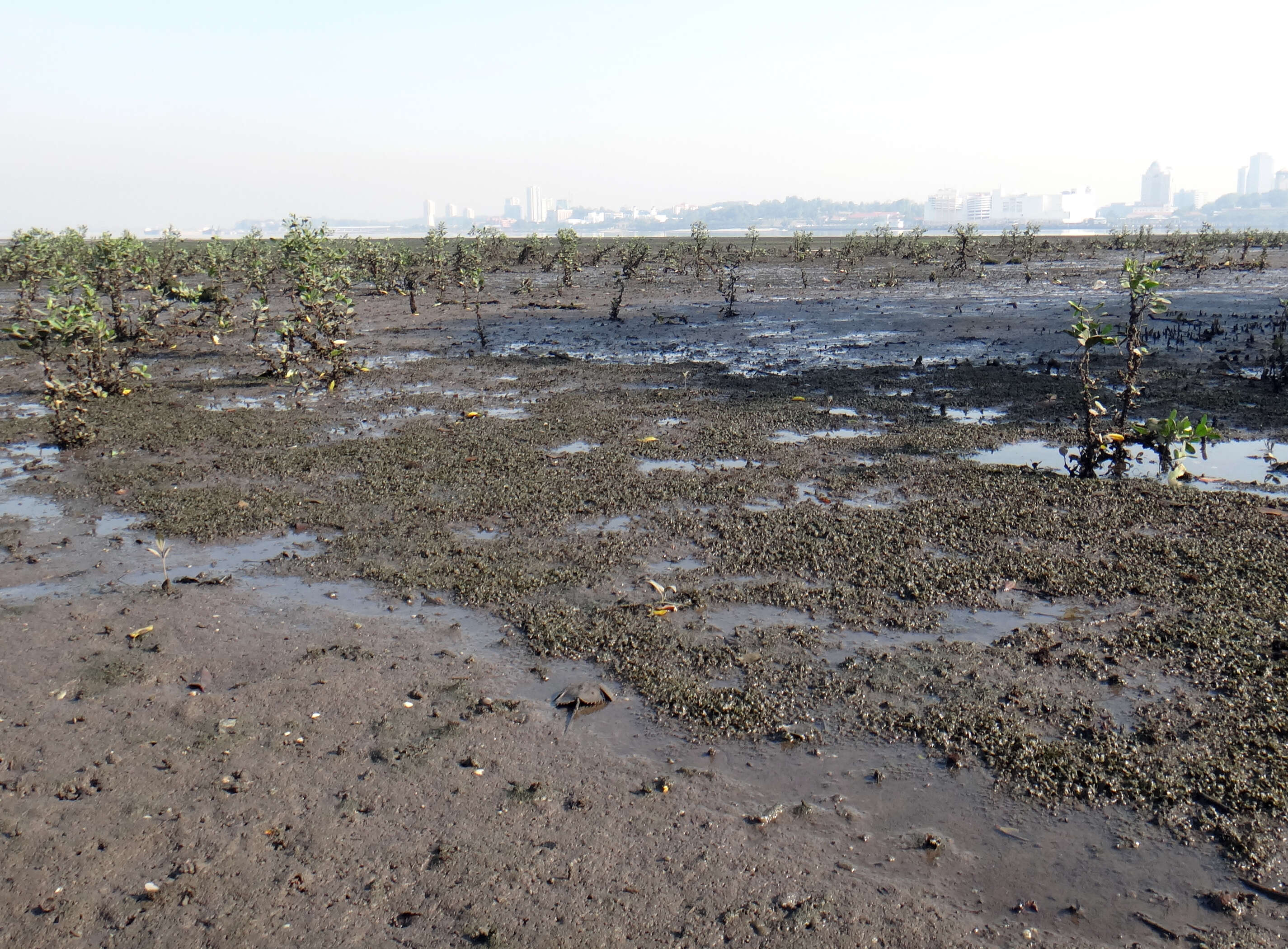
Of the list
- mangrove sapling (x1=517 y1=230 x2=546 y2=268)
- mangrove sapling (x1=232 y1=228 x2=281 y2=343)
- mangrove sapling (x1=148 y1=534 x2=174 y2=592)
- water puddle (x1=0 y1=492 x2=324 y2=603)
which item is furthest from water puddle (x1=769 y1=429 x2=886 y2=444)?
mangrove sapling (x1=517 y1=230 x2=546 y2=268)

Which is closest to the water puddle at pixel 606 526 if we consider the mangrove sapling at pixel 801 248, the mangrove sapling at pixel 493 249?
the mangrove sapling at pixel 493 249

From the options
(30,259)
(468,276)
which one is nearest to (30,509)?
(468,276)

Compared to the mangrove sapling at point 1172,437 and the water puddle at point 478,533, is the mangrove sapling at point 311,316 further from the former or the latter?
the mangrove sapling at point 1172,437

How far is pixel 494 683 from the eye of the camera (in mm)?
5012

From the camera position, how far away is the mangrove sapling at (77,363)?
9.98 m

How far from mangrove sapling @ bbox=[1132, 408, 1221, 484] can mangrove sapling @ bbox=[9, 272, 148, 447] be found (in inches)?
428

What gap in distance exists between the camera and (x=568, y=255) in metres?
30.5

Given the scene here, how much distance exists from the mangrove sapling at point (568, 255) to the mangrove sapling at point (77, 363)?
16.6 meters

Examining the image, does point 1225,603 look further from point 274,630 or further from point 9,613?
point 9,613

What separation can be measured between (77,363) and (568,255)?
1943 cm

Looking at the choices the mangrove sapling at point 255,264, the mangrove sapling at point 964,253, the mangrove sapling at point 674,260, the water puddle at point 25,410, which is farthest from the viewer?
the mangrove sapling at point 674,260

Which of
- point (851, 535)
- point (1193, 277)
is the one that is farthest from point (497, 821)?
point (1193, 277)

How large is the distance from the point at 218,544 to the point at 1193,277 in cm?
3326

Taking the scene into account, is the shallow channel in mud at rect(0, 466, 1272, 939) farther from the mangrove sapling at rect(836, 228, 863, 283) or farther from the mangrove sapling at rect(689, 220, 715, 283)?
the mangrove sapling at rect(836, 228, 863, 283)
